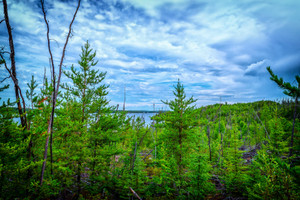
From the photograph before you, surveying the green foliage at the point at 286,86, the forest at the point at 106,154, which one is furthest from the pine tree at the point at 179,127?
the green foliage at the point at 286,86

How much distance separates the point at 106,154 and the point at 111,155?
10.3 inches

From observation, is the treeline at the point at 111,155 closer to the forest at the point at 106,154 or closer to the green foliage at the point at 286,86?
the forest at the point at 106,154

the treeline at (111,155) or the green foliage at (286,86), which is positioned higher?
the green foliage at (286,86)

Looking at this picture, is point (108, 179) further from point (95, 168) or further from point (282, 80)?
point (282, 80)

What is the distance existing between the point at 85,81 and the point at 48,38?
5.74 meters

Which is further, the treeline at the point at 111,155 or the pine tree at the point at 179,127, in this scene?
the pine tree at the point at 179,127

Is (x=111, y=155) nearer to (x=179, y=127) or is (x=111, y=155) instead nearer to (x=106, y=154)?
(x=106, y=154)

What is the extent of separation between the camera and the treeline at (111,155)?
3.59 m

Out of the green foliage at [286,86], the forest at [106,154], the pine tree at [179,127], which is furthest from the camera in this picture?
the pine tree at [179,127]

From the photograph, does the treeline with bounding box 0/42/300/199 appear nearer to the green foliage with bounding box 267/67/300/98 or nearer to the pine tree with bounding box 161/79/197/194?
the pine tree with bounding box 161/79/197/194

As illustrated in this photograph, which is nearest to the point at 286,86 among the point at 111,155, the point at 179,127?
the point at 179,127

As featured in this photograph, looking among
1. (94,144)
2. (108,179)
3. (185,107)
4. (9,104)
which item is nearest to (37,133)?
(9,104)

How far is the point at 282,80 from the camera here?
2.47 metres

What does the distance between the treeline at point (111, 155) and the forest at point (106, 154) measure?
3cm
